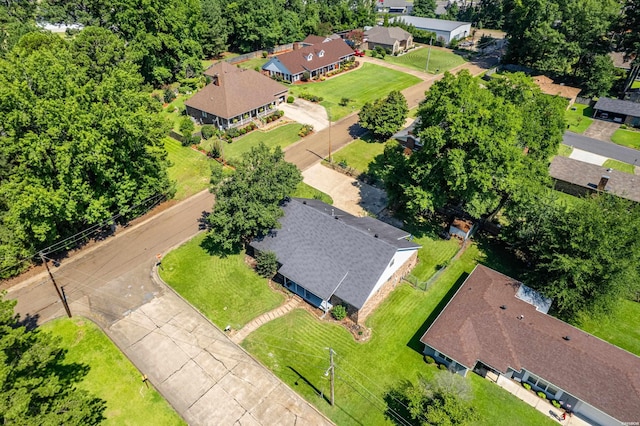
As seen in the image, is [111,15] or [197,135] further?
[111,15]

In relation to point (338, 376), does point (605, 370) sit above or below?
above

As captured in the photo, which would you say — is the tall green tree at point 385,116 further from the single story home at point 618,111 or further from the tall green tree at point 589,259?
the single story home at point 618,111

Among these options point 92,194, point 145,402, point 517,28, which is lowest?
point 145,402

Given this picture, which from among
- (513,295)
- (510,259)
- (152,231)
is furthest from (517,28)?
(152,231)

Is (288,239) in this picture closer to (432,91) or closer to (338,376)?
(338,376)

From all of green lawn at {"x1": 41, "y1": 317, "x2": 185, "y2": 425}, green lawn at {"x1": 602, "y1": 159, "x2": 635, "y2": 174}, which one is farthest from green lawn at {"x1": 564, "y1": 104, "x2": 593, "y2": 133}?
green lawn at {"x1": 41, "y1": 317, "x2": 185, "y2": 425}

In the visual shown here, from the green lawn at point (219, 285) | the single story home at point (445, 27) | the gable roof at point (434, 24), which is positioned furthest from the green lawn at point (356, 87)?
the green lawn at point (219, 285)
